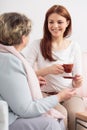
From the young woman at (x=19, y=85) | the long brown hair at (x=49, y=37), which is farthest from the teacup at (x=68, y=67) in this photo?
the young woman at (x=19, y=85)

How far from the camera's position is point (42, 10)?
288 cm

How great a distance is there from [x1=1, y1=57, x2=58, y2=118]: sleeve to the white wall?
132 cm

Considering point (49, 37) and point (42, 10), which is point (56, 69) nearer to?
point (49, 37)

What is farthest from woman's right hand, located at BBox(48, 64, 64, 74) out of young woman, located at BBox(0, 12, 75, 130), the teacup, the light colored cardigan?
the light colored cardigan

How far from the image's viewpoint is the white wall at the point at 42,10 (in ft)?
9.16

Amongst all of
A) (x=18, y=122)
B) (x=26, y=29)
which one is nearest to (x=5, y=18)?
(x=26, y=29)

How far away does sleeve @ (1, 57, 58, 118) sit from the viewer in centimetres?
150

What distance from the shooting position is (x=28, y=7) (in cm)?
283

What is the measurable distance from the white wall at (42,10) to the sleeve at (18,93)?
1.32 meters

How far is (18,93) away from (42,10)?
1.53m

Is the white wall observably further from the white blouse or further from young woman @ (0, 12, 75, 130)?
young woman @ (0, 12, 75, 130)

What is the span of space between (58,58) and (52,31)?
21cm

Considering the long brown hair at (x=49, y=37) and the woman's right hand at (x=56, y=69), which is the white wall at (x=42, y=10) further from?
the woman's right hand at (x=56, y=69)

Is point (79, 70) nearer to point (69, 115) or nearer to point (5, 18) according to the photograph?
point (69, 115)
